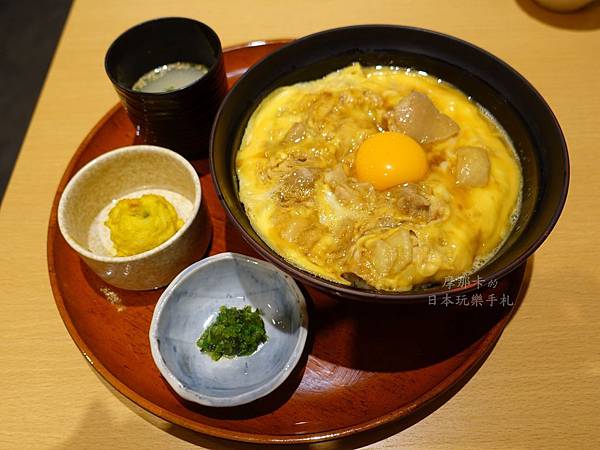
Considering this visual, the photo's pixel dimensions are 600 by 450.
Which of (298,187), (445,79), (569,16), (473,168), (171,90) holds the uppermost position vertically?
(569,16)

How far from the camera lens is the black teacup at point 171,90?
227 cm

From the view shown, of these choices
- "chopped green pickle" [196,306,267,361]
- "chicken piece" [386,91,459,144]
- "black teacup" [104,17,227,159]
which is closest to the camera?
"chopped green pickle" [196,306,267,361]

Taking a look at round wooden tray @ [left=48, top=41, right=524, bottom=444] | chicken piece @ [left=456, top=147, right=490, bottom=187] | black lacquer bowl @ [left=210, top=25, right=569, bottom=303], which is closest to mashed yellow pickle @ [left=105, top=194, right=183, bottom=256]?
round wooden tray @ [left=48, top=41, right=524, bottom=444]

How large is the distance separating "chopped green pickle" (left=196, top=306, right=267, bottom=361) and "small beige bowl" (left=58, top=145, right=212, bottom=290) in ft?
1.08

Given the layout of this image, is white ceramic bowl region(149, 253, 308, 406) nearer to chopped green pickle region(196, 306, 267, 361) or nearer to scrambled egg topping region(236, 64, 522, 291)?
chopped green pickle region(196, 306, 267, 361)

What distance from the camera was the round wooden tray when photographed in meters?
1.69

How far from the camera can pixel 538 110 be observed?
1.90 meters

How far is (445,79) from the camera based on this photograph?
7.34ft

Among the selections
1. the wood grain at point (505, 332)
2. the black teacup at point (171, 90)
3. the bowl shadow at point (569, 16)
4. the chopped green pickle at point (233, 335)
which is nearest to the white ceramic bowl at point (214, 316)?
the chopped green pickle at point (233, 335)

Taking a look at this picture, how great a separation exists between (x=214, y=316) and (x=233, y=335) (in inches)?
7.5

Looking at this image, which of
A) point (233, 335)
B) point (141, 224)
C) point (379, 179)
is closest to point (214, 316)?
point (233, 335)

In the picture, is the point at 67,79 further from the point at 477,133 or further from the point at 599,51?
the point at 599,51

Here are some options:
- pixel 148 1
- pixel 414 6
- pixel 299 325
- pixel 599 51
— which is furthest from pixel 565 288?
pixel 148 1

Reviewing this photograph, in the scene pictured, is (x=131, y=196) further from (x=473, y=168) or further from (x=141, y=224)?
(x=473, y=168)
